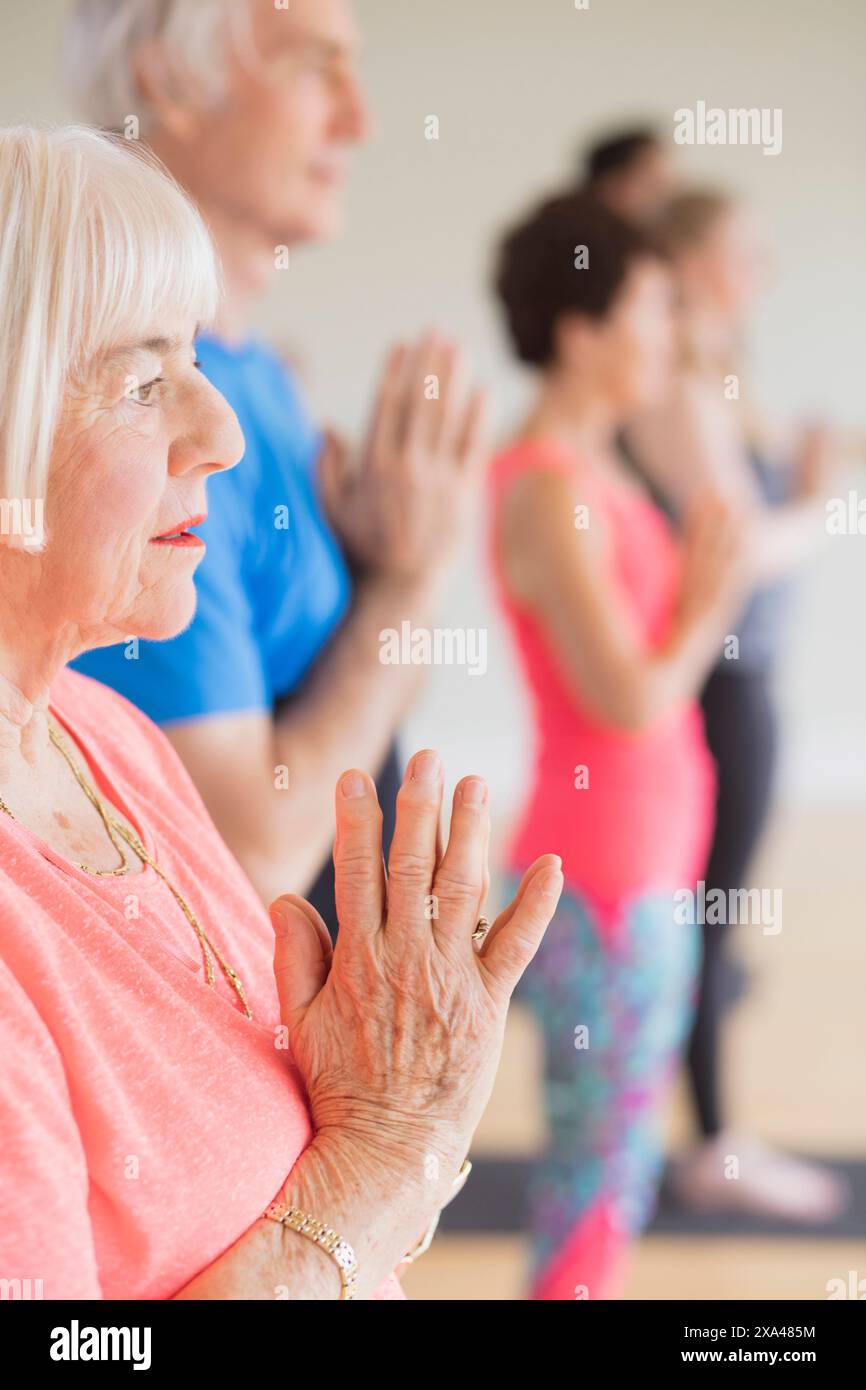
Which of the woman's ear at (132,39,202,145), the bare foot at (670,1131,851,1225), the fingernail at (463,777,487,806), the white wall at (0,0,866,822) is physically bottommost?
the bare foot at (670,1131,851,1225)

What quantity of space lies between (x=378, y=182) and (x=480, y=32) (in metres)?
0.53

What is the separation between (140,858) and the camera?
730 mm

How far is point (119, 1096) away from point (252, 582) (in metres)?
0.68

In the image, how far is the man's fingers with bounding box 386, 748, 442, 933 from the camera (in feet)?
2.13

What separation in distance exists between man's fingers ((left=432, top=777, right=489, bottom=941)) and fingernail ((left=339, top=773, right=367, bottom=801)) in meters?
0.05

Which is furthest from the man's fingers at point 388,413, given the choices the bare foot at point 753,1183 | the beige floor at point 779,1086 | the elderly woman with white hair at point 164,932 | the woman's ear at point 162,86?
the bare foot at point 753,1183

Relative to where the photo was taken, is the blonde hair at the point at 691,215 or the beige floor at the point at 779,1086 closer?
the beige floor at the point at 779,1086

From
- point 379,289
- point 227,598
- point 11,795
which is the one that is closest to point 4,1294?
point 11,795

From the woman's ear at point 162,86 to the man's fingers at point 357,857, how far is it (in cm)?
83

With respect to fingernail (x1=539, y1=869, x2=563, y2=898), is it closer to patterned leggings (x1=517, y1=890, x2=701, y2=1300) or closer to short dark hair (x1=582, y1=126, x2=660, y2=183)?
patterned leggings (x1=517, y1=890, x2=701, y2=1300)

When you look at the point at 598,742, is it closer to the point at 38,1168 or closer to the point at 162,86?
the point at 162,86

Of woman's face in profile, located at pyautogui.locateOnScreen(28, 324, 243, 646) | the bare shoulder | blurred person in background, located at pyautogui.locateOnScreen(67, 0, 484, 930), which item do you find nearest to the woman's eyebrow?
woman's face in profile, located at pyautogui.locateOnScreen(28, 324, 243, 646)

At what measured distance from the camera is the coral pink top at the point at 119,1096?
0.55m

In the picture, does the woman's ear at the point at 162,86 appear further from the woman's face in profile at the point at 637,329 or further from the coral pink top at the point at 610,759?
the woman's face in profile at the point at 637,329
